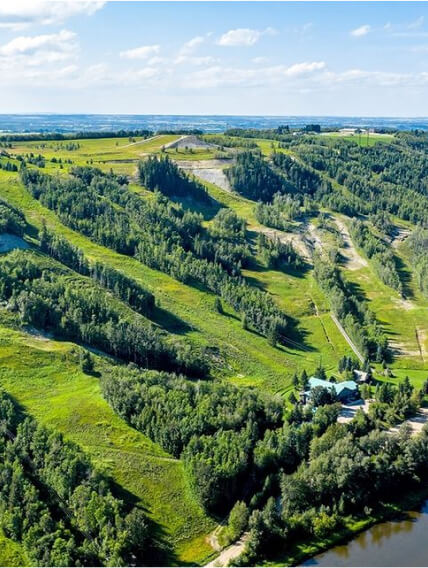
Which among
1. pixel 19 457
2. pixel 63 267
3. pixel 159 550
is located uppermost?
pixel 63 267

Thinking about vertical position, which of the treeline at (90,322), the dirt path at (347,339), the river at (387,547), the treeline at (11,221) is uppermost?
the treeline at (11,221)

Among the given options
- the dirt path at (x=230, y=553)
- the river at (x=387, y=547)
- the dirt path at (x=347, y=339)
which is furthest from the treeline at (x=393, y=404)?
the dirt path at (x=230, y=553)

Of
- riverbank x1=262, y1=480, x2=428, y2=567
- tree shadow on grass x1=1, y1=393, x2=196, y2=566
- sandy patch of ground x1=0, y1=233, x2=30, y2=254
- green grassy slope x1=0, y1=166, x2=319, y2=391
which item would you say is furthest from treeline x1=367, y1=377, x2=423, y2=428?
sandy patch of ground x1=0, y1=233, x2=30, y2=254

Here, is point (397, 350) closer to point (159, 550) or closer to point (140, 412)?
point (140, 412)

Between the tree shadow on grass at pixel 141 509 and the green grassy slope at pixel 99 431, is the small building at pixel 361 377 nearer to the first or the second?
the green grassy slope at pixel 99 431

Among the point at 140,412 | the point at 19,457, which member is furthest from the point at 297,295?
the point at 19,457

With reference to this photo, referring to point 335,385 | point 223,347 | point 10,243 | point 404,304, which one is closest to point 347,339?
point 404,304
